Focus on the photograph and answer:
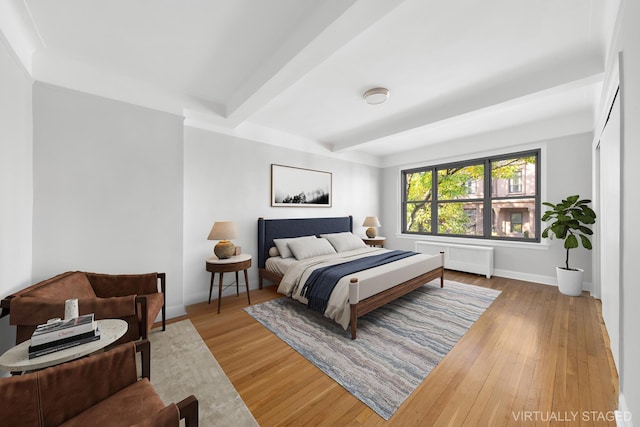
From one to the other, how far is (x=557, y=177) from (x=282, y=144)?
4497 millimetres

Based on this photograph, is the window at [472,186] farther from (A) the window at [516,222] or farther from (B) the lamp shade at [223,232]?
(B) the lamp shade at [223,232]

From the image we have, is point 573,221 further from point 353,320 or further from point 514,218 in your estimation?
point 353,320

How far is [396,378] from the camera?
181cm

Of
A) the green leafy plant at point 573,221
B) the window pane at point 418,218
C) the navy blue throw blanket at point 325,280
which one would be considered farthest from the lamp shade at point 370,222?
the green leafy plant at point 573,221

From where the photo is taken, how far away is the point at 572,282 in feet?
11.2

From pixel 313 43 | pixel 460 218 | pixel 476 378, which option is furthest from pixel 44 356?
pixel 460 218

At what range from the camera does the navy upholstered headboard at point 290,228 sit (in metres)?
3.90

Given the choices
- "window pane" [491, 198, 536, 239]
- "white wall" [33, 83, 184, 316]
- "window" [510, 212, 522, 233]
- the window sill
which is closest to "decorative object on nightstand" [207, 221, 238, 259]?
"white wall" [33, 83, 184, 316]

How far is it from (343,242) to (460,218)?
2.61 meters

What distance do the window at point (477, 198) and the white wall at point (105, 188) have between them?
16.0 ft

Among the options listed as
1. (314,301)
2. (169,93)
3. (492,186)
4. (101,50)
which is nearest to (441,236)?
(492,186)

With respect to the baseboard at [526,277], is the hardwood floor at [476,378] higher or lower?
lower

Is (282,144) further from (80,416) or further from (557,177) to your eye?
(557,177)

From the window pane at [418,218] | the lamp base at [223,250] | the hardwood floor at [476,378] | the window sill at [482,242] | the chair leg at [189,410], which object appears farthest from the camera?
the window pane at [418,218]
